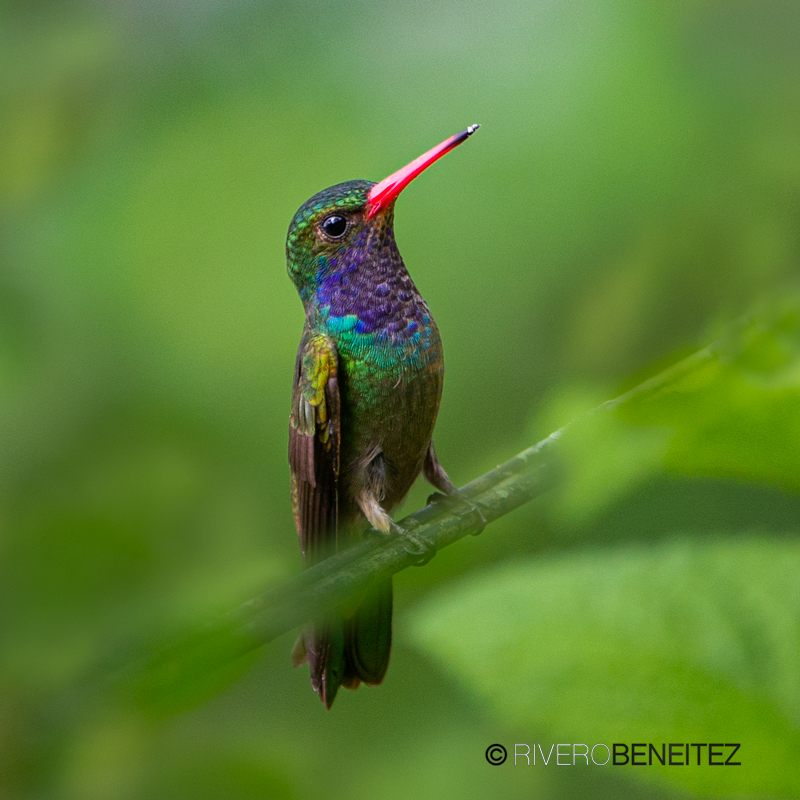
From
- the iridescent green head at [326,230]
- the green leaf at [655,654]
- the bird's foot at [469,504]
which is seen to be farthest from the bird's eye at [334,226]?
the green leaf at [655,654]

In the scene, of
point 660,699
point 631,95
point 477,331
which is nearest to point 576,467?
point 660,699

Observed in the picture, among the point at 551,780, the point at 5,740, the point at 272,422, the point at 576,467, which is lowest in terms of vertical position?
the point at 551,780

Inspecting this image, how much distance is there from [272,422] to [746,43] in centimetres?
85

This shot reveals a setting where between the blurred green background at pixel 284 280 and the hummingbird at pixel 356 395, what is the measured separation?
80 millimetres

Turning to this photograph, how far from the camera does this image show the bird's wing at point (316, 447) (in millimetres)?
738

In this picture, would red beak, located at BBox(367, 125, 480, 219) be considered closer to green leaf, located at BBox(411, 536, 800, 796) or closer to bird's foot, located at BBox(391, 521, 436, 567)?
bird's foot, located at BBox(391, 521, 436, 567)

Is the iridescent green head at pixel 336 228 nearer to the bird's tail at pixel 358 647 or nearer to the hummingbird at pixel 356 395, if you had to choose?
the hummingbird at pixel 356 395

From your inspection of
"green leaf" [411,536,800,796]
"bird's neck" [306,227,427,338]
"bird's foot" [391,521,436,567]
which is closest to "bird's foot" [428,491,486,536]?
"bird's foot" [391,521,436,567]

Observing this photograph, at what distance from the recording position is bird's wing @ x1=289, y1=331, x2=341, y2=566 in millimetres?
738

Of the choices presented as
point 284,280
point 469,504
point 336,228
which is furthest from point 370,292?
point 284,280

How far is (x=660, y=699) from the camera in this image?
0.27 m

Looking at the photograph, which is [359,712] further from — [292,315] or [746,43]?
[746,43]

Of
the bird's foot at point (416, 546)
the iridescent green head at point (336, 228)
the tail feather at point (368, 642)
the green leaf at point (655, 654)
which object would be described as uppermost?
the iridescent green head at point (336, 228)

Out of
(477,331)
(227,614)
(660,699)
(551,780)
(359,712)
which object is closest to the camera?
(660,699)
